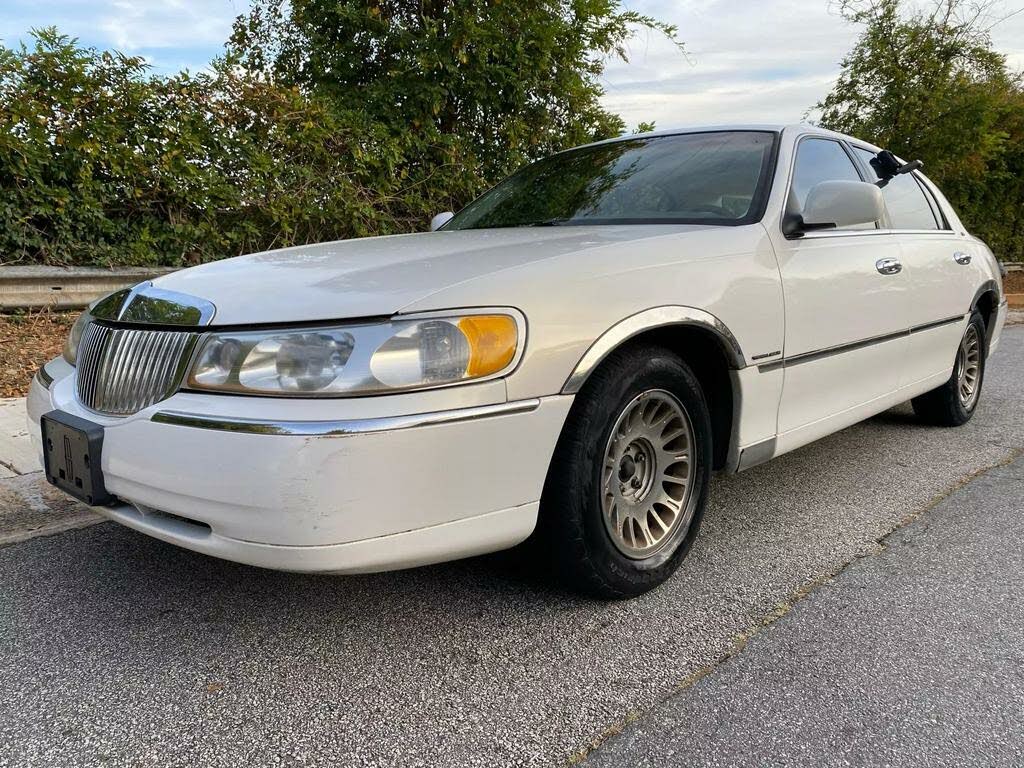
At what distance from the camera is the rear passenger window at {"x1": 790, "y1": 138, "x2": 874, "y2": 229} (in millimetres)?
3235

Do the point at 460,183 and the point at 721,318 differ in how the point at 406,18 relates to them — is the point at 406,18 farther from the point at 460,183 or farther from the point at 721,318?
the point at 721,318

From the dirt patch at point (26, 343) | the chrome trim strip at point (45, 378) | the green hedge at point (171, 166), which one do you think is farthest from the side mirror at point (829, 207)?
the green hedge at point (171, 166)

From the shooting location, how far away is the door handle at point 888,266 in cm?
347

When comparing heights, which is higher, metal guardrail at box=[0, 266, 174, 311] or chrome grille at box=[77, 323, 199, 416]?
chrome grille at box=[77, 323, 199, 416]

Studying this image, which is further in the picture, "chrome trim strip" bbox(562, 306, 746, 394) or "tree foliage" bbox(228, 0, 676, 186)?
"tree foliage" bbox(228, 0, 676, 186)

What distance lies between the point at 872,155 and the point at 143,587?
385 cm

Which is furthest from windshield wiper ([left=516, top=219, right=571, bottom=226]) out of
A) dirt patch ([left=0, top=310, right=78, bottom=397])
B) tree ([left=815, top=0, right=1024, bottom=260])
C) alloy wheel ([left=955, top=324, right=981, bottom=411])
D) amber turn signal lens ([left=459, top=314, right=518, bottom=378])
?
tree ([left=815, top=0, right=1024, bottom=260])

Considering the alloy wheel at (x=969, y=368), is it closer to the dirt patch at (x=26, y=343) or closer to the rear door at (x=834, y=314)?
the rear door at (x=834, y=314)

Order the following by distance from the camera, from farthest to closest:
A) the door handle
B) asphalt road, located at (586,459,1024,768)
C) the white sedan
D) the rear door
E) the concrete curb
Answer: the concrete curb → the door handle → the rear door → the white sedan → asphalt road, located at (586,459,1024,768)

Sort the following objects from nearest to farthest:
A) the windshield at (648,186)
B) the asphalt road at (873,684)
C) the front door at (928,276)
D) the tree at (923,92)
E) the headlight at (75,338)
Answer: the asphalt road at (873,684) < the headlight at (75,338) < the windshield at (648,186) < the front door at (928,276) < the tree at (923,92)

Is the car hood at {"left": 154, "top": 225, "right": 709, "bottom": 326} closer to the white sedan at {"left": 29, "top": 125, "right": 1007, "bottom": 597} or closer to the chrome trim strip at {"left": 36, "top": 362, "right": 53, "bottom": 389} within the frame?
the white sedan at {"left": 29, "top": 125, "right": 1007, "bottom": 597}

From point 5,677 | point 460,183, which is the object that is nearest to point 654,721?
point 5,677

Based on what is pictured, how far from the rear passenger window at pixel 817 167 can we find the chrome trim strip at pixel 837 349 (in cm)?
49

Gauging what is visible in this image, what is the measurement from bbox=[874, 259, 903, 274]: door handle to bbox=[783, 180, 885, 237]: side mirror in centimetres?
50
